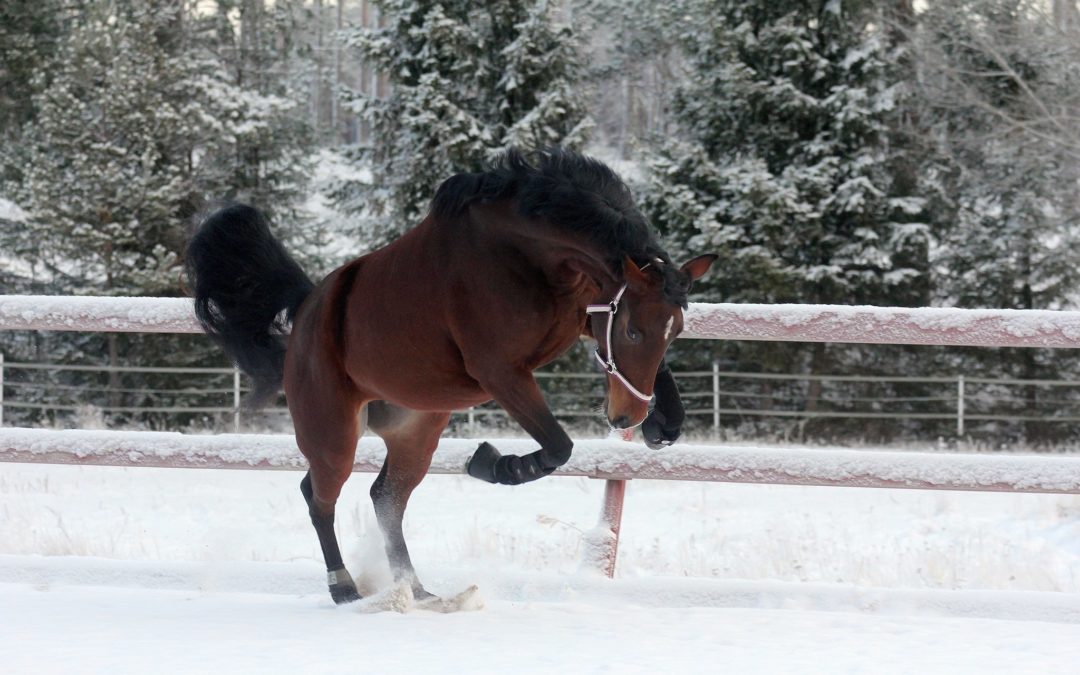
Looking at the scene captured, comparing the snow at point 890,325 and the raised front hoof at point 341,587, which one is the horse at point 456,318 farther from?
the snow at point 890,325

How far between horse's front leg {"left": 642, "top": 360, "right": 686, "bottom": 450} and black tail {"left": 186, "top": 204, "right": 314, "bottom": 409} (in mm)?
1645

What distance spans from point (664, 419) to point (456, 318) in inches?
30.5

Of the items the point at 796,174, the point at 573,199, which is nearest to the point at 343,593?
the point at 573,199

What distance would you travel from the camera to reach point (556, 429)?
319 cm

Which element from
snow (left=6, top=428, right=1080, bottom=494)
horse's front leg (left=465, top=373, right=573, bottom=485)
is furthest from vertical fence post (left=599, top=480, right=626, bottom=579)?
horse's front leg (left=465, top=373, right=573, bottom=485)

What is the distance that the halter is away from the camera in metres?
3.02

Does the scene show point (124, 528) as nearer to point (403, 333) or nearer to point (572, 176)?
point (403, 333)

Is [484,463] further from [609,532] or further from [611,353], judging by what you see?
[609,532]

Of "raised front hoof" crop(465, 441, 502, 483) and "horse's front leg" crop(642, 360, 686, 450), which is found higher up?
"horse's front leg" crop(642, 360, 686, 450)

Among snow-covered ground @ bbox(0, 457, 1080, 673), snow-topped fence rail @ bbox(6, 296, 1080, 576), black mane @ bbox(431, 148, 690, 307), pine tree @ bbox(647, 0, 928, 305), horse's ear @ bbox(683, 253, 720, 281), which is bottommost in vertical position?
snow-covered ground @ bbox(0, 457, 1080, 673)

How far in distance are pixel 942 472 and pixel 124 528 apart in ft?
13.4

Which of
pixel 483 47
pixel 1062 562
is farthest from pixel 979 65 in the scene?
pixel 1062 562

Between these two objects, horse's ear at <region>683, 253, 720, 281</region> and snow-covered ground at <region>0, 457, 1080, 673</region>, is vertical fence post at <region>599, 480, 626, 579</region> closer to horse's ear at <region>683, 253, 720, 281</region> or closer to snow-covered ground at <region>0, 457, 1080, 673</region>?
snow-covered ground at <region>0, 457, 1080, 673</region>

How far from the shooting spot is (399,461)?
402 cm
